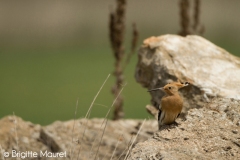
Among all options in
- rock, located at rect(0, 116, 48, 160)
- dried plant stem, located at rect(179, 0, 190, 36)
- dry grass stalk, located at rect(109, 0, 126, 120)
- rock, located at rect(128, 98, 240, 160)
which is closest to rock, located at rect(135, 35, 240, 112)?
rock, located at rect(128, 98, 240, 160)

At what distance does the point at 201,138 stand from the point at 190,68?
4.81 ft

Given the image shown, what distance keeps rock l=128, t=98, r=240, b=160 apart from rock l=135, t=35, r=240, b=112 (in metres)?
0.45

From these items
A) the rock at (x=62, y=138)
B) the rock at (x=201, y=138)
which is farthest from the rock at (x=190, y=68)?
the rock at (x=62, y=138)

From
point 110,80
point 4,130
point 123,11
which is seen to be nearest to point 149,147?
point 4,130

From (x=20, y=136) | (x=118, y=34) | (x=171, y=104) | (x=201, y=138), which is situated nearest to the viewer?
(x=201, y=138)

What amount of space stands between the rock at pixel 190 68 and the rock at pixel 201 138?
45cm

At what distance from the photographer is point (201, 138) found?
4.07 m

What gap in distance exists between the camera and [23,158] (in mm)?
5602

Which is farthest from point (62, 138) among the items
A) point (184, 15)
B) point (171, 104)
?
point (184, 15)

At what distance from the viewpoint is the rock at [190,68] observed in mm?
5168

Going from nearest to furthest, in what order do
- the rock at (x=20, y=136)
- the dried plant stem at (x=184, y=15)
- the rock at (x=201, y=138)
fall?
the rock at (x=201, y=138) < the rock at (x=20, y=136) < the dried plant stem at (x=184, y=15)

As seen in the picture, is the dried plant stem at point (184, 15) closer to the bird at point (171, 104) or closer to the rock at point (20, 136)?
the rock at point (20, 136)

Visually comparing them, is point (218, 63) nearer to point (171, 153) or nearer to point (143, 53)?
point (143, 53)

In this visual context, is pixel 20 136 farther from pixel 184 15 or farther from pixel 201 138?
pixel 184 15
